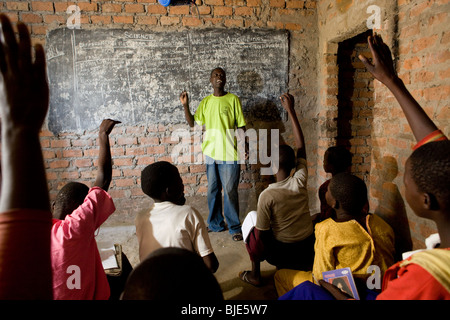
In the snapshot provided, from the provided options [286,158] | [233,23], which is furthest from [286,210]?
[233,23]

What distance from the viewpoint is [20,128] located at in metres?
0.49

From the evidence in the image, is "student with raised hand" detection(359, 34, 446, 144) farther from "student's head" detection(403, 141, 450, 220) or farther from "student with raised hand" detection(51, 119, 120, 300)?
"student with raised hand" detection(51, 119, 120, 300)

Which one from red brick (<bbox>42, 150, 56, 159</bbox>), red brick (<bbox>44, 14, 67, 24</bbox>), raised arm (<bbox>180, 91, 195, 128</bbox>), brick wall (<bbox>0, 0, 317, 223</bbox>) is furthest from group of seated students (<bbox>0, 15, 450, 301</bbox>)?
red brick (<bbox>44, 14, 67, 24</bbox>)

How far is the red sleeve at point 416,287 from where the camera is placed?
0.72 meters

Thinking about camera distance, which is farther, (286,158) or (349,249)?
(286,158)

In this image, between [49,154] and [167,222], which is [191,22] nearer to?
[49,154]

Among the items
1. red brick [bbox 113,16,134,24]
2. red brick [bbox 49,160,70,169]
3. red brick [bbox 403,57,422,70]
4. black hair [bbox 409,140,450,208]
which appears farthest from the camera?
red brick [bbox 49,160,70,169]

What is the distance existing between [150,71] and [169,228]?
243 cm

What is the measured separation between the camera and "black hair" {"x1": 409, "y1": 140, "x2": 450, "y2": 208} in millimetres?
865

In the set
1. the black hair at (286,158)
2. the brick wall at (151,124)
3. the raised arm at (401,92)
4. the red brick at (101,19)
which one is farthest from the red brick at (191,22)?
the raised arm at (401,92)

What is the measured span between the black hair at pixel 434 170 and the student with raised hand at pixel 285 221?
1026 mm

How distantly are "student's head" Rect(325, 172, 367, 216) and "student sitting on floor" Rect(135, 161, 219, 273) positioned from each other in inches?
29.7

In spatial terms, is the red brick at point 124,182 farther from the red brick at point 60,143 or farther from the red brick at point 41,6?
the red brick at point 41,6

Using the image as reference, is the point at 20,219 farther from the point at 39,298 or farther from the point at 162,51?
the point at 162,51
